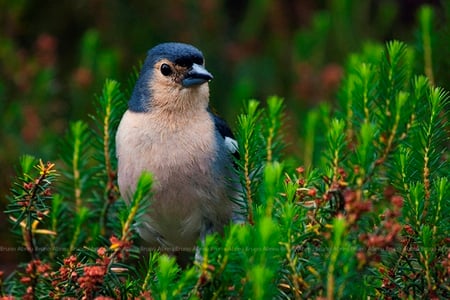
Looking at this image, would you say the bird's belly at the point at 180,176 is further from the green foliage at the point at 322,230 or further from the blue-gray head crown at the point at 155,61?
the green foliage at the point at 322,230

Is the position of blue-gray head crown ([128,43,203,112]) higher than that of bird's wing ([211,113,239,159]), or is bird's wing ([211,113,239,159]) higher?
blue-gray head crown ([128,43,203,112])

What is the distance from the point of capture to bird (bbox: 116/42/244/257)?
112 inches

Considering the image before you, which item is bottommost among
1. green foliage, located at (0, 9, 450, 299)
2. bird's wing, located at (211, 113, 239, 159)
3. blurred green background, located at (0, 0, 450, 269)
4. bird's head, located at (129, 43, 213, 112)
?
A: green foliage, located at (0, 9, 450, 299)

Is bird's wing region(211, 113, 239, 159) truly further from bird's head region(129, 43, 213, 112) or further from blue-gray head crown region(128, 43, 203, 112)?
blue-gray head crown region(128, 43, 203, 112)

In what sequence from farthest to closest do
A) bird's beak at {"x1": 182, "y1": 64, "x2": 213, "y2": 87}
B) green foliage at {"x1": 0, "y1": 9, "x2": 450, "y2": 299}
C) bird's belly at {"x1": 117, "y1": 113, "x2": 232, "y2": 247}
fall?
Result: bird's beak at {"x1": 182, "y1": 64, "x2": 213, "y2": 87}
bird's belly at {"x1": 117, "y1": 113, "x2": 232, "y2": 247}
green foliage at {"x1": 0, "y1": 9, "x2": 450, "y2": 299}

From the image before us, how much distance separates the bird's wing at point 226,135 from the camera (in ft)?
9.97

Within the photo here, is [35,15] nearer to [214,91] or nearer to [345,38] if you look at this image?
[214,91]

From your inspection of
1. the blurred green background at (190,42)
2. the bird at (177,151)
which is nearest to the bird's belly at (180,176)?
the bird at (177,151)

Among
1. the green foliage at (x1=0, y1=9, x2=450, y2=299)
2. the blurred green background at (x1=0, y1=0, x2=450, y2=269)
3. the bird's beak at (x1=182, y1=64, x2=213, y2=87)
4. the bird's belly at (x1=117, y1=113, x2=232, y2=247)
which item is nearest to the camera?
the green foliage at (x1=0, y1=9, x2=450, y2=299)

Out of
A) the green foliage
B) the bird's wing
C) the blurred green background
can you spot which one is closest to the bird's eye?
the bird's wing

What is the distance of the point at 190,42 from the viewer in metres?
5.09

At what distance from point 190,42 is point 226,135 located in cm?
209

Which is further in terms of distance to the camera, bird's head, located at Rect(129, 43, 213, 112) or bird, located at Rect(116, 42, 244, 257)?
bird's head, located at Rect(129, 43, 213, 112)

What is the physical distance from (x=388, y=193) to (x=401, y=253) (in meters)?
0.29
